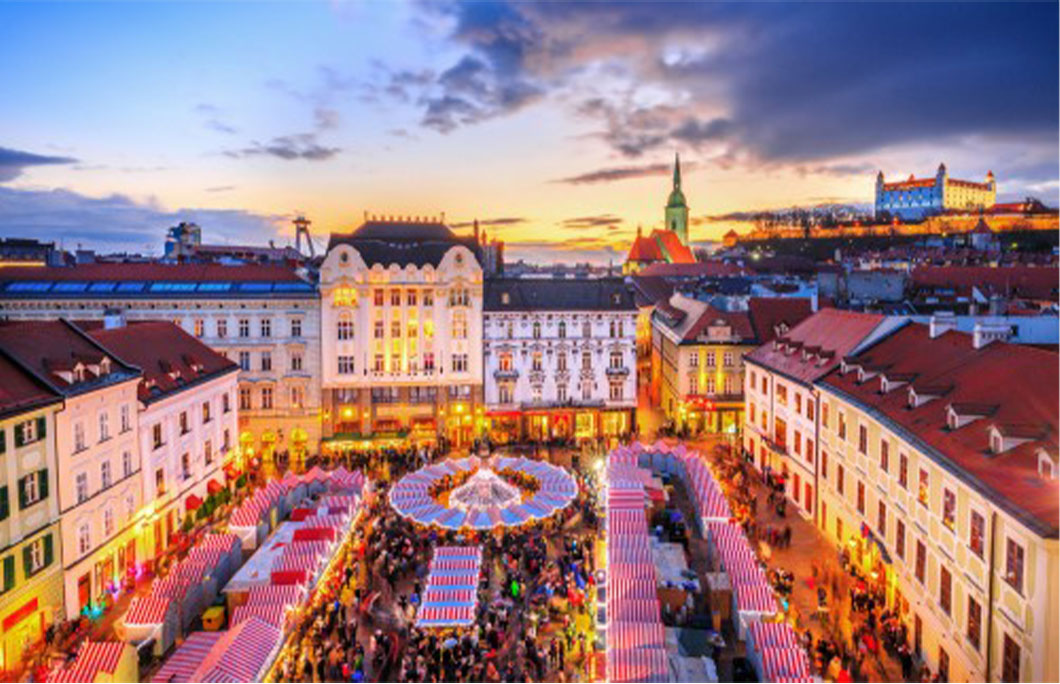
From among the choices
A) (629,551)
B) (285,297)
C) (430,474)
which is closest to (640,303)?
(285,297)

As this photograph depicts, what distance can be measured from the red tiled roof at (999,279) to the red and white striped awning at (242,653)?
7732 centimetres

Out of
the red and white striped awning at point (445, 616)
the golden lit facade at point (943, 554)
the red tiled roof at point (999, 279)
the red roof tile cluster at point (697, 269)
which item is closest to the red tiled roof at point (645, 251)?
the red roof tile cluster at point (697, 269)

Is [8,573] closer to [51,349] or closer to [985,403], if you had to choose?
[51,349]

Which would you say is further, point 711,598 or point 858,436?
point 858,436

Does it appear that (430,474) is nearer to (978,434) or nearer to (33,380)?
(33,380)

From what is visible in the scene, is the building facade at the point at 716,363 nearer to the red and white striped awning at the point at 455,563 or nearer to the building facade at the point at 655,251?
the red and white striped awning at the point at 455,563

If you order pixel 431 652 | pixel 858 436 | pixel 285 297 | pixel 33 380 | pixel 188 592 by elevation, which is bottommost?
pixel 431 652

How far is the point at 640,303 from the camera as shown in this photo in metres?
84.9

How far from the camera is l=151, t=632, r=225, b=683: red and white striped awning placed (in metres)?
20.3

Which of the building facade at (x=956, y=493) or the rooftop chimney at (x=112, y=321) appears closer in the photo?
the building facade at (x=956, y=493)

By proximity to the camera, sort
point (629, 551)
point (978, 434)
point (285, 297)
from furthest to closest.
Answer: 1. point (285, 297)
2. point (629, 551)
3. point (978, 434)

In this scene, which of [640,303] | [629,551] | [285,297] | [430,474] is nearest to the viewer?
[629,551]

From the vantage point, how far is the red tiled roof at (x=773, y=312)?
56.8 m

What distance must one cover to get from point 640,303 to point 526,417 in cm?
3398
